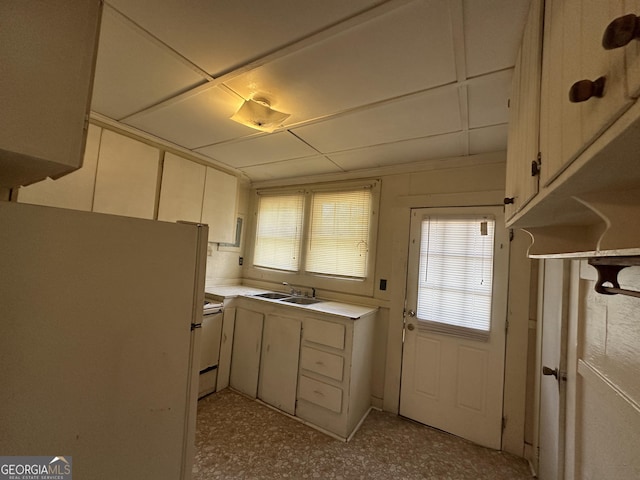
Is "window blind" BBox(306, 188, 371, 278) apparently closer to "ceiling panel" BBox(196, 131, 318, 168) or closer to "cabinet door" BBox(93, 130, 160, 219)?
"ceiling panel" BBox(196, 131, 318, 168)

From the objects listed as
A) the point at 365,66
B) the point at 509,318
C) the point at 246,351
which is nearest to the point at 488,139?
the point at 365,66

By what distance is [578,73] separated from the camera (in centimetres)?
50

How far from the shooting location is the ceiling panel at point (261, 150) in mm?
2362

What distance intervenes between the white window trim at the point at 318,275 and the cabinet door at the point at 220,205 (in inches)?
21.9

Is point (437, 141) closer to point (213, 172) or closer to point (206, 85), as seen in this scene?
point (206, 85)

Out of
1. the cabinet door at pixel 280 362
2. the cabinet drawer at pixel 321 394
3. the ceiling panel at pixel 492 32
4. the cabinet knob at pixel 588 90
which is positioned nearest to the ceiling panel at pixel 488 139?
the ceiling panel at pixel 492 32

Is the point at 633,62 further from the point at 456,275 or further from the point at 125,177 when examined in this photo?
the point at 125,177

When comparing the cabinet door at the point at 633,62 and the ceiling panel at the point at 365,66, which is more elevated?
the ceiling panel at the point at 365,66

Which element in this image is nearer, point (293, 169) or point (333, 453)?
point (333, 453)

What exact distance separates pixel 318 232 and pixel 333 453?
6.88ft

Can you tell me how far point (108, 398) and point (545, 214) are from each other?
1579mm

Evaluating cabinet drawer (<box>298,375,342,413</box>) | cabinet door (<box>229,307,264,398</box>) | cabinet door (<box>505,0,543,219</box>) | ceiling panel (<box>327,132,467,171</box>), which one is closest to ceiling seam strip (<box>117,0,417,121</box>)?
cabinet door (<box>505,0,543,219</box>)

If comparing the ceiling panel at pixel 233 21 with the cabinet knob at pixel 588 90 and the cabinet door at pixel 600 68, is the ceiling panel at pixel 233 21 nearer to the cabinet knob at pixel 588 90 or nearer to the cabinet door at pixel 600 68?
the cabinet door at pixel 600 68

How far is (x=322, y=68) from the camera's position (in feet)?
4.53
